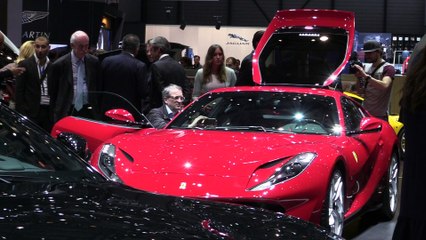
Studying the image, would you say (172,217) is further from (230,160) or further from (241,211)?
(230,160)

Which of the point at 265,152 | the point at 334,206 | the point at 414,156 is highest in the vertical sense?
the point at 414,156

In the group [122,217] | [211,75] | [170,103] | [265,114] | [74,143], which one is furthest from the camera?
[211,75]

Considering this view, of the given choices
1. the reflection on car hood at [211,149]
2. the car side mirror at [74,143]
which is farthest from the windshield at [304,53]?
the car side mirror at [74,143]

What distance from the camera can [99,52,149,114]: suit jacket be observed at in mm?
8062

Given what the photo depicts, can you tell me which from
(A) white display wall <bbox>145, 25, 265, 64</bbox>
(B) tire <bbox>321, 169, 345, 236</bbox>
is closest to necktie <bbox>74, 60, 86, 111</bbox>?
(B) tire <bbox>321, 169, 345, 236</bbox>

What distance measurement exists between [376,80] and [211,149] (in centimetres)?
403

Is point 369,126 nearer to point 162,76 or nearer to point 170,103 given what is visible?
point 170,103

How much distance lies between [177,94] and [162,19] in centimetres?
2827

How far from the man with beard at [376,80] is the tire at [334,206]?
3522mm

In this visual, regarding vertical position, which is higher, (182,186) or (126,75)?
(126,75)

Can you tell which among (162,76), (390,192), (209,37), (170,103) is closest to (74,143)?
(170,103)

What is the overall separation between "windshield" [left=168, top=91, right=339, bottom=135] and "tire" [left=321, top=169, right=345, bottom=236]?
604 millimetres

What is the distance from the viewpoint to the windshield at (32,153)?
127 inches

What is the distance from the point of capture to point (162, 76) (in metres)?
8.28
